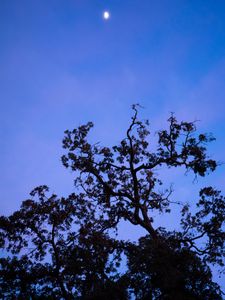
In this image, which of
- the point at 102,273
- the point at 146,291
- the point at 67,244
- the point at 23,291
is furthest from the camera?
the point at 67,244

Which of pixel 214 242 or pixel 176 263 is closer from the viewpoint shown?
pixel 176 263

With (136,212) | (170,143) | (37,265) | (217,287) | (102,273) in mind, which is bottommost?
(217,287)

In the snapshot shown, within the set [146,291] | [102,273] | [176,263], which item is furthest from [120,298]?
[176,263]

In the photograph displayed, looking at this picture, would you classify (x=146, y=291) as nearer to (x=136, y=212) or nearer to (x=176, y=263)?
(x=176, y=263)

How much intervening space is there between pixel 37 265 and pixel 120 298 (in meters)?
6.95

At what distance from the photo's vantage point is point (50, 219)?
63.2 feet

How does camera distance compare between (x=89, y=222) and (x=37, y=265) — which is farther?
(x=89, y=222)

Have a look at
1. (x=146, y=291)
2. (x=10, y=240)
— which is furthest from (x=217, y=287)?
(x=10, y=240)

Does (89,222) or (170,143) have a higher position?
(170,143)

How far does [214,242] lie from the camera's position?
1745cm

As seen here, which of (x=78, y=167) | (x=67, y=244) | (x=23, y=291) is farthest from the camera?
(x=78, y=167)

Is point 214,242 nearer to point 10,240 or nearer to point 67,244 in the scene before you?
point 67,244

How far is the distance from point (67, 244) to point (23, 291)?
3989mm

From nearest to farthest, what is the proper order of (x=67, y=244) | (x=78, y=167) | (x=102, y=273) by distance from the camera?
1. (x=102, y=273)
2. (x=67, y=244)
3. (x=78, y=167)
